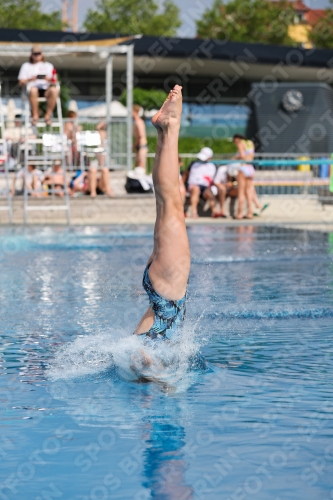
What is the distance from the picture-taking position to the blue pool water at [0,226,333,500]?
10.0 ft

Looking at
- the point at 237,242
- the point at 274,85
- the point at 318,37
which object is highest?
the point at 318,37

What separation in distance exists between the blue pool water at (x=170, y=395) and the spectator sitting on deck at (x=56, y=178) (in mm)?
8039

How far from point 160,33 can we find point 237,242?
52479 mm

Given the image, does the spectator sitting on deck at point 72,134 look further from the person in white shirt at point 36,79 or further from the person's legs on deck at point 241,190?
the person's legs on deck at point 241,190

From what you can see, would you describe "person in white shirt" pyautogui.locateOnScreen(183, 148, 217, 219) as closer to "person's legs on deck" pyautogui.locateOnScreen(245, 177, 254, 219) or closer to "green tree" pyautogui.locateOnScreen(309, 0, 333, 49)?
"person's legs on deck" pyautogui.locateOnScreen(245, 177, 254, 219)

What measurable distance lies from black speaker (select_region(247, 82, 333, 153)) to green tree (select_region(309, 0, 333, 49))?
24643mm

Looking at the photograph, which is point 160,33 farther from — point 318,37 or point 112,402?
point 112,402

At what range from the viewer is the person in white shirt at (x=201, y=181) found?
16156 mm

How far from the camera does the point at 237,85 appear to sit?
123 feet

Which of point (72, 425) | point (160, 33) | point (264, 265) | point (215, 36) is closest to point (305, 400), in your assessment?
point (72, 425)

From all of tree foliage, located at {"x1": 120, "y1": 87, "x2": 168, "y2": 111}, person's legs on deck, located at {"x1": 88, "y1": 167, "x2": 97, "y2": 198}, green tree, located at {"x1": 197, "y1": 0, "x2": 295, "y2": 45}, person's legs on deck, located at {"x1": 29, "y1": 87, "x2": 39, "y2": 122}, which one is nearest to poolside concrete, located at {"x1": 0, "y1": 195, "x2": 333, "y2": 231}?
person's legs on deck, located at {"x1": 88, "y1": 167, "x2": 97, "y2": 198}

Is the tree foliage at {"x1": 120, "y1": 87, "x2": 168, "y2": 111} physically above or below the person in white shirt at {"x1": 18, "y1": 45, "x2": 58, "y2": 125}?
above

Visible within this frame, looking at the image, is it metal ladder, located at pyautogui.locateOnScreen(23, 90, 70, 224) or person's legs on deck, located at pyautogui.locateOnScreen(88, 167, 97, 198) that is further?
person's legs on deck, located at pyautogui.locateOnScreen(88, 167, 97, 198)

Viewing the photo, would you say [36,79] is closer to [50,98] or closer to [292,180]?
[50,98]
